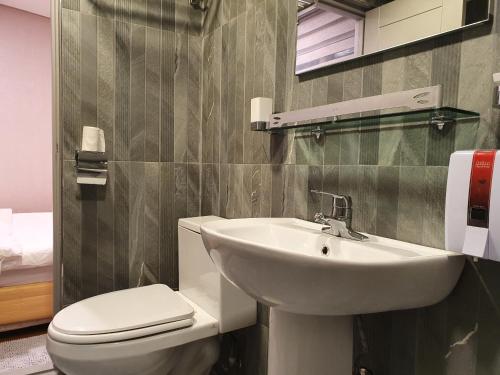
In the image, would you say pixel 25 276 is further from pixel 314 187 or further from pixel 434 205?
pixel 434 205

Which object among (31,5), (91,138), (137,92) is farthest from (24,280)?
(31,5)

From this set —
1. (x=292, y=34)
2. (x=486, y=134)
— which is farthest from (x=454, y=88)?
(x=292, y=34)

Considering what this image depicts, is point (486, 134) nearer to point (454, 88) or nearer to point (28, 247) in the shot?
point (454, 88)

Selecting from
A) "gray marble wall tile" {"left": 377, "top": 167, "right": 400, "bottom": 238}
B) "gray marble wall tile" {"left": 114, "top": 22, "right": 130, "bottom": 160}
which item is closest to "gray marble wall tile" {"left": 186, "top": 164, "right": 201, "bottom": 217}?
"gray marble wall tile" {"left": 114, "top": 22, "right": 130, "bottom": 160}

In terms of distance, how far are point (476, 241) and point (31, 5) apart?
3.69m

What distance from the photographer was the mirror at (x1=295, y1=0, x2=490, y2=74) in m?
0.80

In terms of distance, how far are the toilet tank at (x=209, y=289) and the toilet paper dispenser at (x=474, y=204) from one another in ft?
2.75

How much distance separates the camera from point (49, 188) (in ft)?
10.8

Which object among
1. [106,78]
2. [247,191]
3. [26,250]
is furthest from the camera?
[26,250]

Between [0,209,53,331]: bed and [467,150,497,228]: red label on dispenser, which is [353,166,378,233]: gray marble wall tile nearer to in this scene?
[467,150,497,228]: red label on dispenser

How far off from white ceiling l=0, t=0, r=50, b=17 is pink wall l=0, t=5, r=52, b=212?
0.16 feet

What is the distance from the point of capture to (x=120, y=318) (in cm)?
122

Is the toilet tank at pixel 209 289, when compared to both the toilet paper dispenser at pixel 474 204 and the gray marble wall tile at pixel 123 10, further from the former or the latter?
the gray marble wall tile at pixel 123 10

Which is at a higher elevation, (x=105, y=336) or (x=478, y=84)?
(x=478, y=84)
